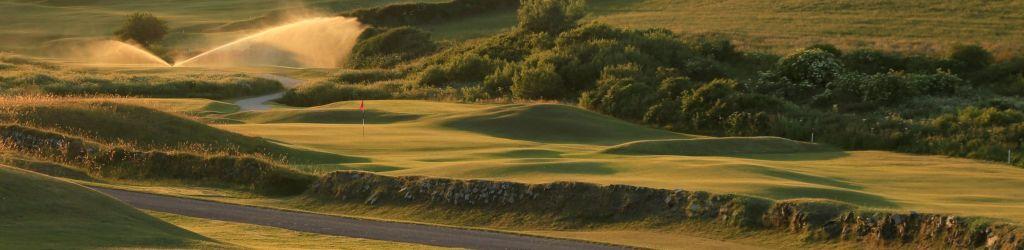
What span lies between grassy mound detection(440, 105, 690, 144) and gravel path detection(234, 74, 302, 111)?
12968 mm

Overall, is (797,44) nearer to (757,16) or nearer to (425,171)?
(757,16)

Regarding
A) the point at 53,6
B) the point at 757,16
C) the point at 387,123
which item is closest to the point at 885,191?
the point at 387,123

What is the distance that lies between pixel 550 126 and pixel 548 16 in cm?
3170

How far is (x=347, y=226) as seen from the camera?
27.0m

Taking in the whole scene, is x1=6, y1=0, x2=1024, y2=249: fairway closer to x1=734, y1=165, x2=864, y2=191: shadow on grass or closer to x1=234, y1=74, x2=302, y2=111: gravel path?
x1=734, y1=165, x2=864, y2=191: shadow on grass

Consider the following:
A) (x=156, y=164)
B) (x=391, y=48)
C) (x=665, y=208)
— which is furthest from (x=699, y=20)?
(x=665, y=208)

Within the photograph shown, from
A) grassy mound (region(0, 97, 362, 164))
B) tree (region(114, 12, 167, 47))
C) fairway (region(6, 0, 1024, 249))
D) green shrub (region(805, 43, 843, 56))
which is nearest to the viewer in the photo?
fairway (region(6, 0, 1024, 249))

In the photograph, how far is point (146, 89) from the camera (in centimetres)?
6519

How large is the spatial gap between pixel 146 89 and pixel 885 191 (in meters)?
44.2

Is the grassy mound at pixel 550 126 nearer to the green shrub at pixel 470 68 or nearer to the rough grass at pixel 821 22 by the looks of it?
the green shrub at pixel 470 68

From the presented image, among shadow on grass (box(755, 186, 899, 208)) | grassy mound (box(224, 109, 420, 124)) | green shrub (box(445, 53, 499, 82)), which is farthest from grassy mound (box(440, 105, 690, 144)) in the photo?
green shrub (box(445, 53, 499, 82))

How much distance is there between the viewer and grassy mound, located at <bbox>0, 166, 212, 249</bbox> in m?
19.4

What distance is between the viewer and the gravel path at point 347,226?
25.1 m

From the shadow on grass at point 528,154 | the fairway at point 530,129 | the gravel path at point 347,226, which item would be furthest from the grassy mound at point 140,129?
the gravel path at point 347,226
